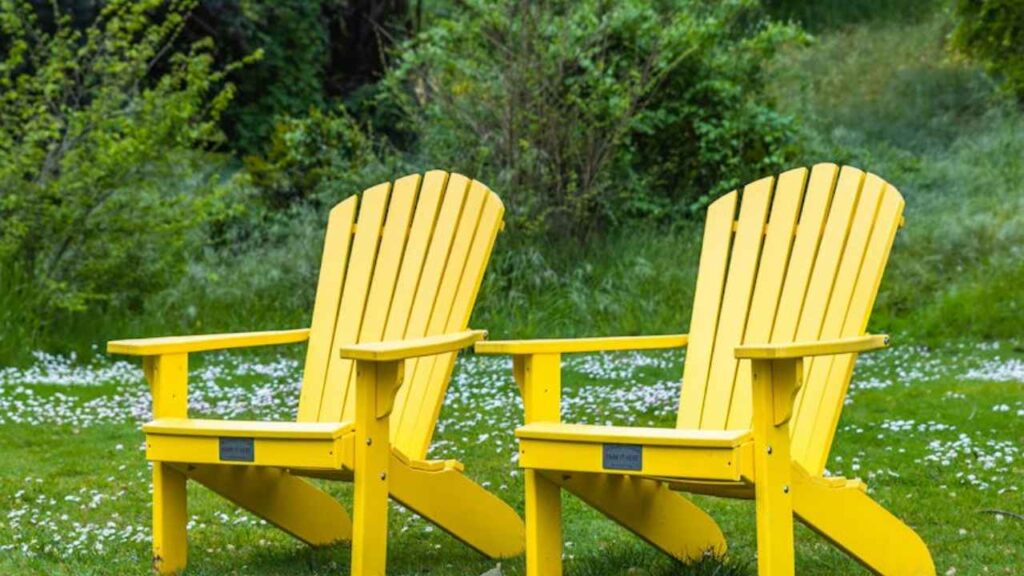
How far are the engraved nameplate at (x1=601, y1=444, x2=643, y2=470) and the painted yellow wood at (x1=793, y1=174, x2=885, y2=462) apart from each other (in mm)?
668

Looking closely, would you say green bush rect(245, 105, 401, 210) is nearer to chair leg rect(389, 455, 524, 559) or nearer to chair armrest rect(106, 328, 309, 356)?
chair armrest rect(106, 328, 309, 356)

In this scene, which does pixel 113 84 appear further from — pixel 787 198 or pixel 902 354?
pixel 787 198

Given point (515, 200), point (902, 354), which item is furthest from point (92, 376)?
point (902, 354)

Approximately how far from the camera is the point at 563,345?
3.67m

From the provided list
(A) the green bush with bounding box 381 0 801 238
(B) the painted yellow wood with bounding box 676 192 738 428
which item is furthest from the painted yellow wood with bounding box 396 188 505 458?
(A) the green bush with bounding box 381 0 801 238

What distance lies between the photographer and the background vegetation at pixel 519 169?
891 cm

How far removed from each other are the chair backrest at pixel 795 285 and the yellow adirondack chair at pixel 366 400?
2.08 feet

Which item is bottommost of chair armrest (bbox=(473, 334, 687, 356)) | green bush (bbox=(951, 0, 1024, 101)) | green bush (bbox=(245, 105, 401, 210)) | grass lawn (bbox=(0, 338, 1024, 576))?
grass lawn (bbox=(0, 338, 1024, 576))

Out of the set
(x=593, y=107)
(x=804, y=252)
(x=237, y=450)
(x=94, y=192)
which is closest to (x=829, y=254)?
(x=804, y=252)

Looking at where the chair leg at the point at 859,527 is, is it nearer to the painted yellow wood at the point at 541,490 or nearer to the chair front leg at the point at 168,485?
the painted yellow wood at the point at 541,490

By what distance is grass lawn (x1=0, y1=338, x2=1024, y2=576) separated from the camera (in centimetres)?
400

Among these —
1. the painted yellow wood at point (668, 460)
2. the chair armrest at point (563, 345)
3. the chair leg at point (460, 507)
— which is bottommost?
the chair leg at point (460, 507)

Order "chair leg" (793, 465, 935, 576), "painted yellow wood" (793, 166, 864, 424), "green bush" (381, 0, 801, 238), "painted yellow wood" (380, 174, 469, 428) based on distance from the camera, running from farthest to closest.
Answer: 1. "green bush" (381, 0, 801, 238)
2. "painted yellow wood" (380, 174, 469, 428)
3. "painted yellow wood" (793, 166, 864, 424)
4. "chair leg" (793, 465, 935, 576)

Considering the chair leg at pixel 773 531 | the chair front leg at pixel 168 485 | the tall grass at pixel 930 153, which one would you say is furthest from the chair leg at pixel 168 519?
the tall grass at pixel 930 153
